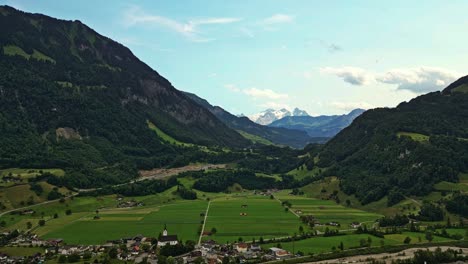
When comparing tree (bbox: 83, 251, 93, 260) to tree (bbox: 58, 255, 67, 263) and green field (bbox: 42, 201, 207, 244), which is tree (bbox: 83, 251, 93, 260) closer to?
tree (bbox: 58, 255, 67, 263)

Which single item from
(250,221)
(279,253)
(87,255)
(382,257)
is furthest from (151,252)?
(382,257)

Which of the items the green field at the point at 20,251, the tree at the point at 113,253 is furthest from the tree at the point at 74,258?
the green field at the point at 20,251

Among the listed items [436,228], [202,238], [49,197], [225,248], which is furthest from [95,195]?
[436,228]

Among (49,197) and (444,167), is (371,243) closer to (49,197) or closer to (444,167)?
(444,167)

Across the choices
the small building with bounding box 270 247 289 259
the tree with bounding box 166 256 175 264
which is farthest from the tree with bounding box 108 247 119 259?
the small building with bounding box 270 247 289 259

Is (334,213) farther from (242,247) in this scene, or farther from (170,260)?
(170,260)
